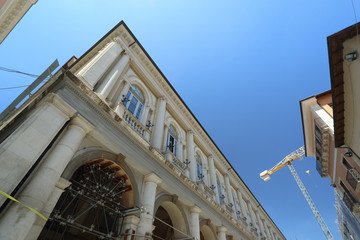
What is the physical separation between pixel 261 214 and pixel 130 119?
21722 millimetres

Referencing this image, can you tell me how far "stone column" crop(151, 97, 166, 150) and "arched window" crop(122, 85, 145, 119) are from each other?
99cm

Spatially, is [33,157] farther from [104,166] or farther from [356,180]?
[356,180]

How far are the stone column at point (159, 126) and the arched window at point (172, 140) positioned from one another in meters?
1.23

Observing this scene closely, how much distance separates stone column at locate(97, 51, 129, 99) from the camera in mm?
7102

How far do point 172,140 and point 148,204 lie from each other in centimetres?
535

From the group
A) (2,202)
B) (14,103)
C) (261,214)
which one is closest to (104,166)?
(2,202)

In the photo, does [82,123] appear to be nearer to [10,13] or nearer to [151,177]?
[151,177]

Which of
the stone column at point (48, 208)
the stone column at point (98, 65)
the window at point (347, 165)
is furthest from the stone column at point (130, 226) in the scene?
the window at point (347, 165)

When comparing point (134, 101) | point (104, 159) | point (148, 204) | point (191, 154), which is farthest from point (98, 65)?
point (191, 154)

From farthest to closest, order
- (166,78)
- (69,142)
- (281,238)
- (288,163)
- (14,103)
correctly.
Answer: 1. (288,163)
2. (281,238)
3. (166,78)
4. (14,103)
5. (69,142)

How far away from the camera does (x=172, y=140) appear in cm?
1159

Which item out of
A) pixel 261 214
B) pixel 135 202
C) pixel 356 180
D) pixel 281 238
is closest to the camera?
pixel 135 202

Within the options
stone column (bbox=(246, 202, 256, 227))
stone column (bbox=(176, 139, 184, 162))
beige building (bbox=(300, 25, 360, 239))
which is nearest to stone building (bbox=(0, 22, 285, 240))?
stone column (bbox=(176, 139, 184, 162))

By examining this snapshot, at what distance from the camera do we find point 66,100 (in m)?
5.52
